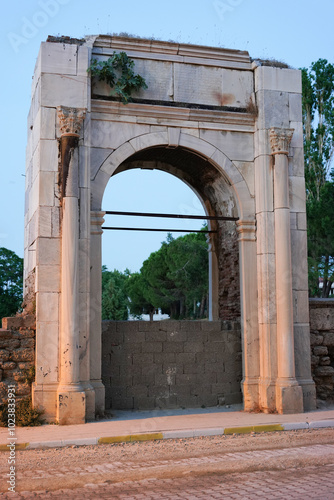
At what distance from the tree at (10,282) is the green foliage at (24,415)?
805 inches

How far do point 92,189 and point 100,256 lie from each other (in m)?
1.19

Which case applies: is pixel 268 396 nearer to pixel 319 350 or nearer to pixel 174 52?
pixel 319 350

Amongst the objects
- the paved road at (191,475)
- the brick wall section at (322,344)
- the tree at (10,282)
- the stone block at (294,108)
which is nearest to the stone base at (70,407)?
the paved road at (191,475)

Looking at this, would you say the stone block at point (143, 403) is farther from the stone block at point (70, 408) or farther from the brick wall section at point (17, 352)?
the brick wall section at point (17, 352)

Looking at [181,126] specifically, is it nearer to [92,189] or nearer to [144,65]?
[144,65]

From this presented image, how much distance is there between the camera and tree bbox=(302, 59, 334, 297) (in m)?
23.5

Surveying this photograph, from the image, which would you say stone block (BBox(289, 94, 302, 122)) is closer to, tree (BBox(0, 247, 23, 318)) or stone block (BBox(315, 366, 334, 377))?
stone block (BBox(315, 366, 334, 377))

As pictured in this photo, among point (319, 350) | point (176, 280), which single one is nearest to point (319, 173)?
point (176, 280)

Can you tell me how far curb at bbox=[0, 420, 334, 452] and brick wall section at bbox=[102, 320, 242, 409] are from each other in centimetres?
221

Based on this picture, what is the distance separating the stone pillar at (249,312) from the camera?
1058 centimetres

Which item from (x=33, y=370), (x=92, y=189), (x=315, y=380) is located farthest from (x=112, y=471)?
(x=315, y=380)

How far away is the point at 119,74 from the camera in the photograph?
10.6 m

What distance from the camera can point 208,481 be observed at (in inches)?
232

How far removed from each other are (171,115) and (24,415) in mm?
5811
